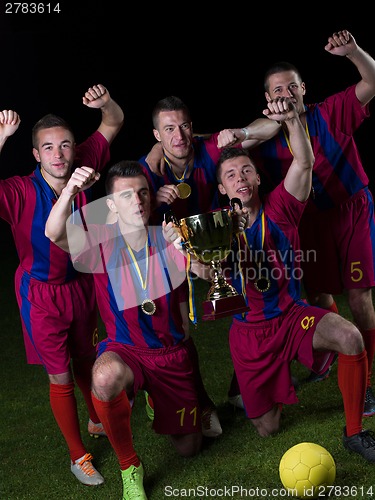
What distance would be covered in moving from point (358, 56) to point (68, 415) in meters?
1.92

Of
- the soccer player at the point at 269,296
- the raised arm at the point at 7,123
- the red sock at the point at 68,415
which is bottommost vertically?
the red sock at the point at 68,415

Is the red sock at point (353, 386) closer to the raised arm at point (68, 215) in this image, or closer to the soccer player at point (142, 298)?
the soccer player at point (142, 298)

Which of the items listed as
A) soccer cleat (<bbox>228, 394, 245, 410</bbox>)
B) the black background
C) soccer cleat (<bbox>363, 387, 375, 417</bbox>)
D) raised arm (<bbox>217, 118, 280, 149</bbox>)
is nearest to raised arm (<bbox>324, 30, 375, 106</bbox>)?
raised arm (<bbox>217, 118, 280, 149</bbox>)

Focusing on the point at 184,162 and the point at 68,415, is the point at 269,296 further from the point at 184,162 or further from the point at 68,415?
the point at 68,415

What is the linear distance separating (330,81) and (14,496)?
8037 millimetres

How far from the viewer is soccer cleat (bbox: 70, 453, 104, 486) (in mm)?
2816

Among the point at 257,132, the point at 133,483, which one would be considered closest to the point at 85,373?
the point at 133,483

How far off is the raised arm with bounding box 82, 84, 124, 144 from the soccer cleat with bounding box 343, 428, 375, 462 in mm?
1678

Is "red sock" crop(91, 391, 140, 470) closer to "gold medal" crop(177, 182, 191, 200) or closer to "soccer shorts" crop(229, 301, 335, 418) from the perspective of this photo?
"soccer shorts" crop(229, 301, 335, 418)

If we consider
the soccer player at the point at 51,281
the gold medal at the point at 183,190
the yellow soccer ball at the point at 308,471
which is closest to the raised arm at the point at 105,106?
the soccer player at the point at 51,281

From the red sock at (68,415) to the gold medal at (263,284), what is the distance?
86 cm

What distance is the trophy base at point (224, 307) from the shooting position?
2695mm

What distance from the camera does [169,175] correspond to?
129 inches

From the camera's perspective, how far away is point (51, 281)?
3039 mm
